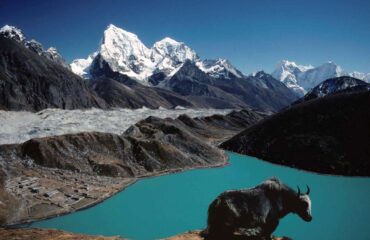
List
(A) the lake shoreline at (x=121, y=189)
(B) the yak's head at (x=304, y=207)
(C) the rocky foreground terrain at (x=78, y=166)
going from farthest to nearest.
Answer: (C) the rocky foreground terrain at (x=78, y=166), (A) the lake shoreline at (x=121, y=189), (B) the yak's head at (x=304, y=207)

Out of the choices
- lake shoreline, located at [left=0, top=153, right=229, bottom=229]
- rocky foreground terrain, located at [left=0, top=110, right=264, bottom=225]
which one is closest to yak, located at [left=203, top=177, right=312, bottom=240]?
lake shoreline, located at [left=0, top=153, right=229, bottom=229]

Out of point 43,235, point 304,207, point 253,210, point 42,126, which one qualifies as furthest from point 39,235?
point 42,126

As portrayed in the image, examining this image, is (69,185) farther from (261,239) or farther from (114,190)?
(261,239)

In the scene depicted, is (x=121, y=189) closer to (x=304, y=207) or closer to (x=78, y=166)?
(x=78, y=166)

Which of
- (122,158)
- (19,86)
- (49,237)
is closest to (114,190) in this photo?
(122,158)

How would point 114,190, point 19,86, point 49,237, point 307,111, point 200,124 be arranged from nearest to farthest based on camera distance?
point 49,237, point 114,190, point 307,111, point 200,124, point 19,86

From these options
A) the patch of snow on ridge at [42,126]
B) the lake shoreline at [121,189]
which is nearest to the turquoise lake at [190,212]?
the lake shoreline at [121,189]

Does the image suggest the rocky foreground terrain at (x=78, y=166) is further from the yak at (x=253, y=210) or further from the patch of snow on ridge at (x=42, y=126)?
the patch of snow on ridge at (x=42, y=126)
